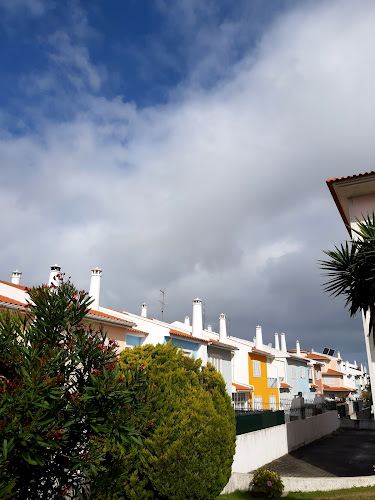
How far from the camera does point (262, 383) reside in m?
45.3

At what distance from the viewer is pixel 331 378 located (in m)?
81.9

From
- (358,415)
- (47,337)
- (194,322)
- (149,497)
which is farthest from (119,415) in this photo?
(358,415)

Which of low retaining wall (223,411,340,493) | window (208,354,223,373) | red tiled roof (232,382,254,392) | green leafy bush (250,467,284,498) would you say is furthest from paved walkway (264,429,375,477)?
window (208,354,223,373)

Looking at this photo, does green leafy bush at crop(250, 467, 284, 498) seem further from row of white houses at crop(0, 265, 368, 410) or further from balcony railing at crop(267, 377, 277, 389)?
balcony railing at crop(267, 377, 277, 389)

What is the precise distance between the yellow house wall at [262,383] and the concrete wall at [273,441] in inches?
407

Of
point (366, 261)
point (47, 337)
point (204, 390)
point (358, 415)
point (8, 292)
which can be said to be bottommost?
point (358, 415)

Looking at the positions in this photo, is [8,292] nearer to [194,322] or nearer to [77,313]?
[77,313]

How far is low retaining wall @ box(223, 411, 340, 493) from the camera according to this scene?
18594 millimetres

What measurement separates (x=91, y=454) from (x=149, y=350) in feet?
15.6

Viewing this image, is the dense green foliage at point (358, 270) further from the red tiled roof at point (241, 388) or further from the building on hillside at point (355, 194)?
the red tiled roof at point (241, 388)

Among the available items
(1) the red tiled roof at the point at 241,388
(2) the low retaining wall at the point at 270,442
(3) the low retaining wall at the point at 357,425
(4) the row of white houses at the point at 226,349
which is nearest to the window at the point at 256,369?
(4) the row of white houses at the point at 226,349

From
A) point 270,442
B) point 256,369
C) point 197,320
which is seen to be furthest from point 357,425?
point 270,442

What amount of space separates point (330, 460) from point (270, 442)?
3250 millimetres

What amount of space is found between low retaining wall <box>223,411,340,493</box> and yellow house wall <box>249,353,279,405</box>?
34.5ft
